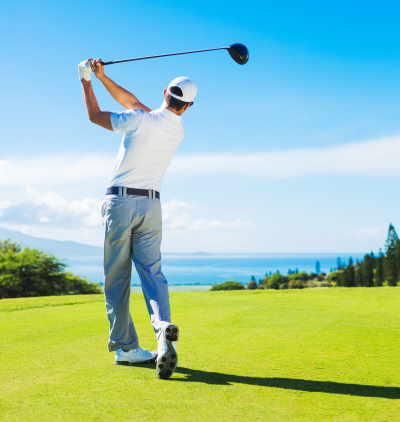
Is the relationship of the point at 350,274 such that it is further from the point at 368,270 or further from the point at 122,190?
the point at 122,190

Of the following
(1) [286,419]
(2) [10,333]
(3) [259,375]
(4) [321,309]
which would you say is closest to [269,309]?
(4) [321,309]

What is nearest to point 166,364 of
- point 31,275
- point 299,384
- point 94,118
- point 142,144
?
point 299,384

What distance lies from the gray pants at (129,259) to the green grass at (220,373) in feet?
1.16

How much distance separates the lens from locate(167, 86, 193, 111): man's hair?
16.1 ft

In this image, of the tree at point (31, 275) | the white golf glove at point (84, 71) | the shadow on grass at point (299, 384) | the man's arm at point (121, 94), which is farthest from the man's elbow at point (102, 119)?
the tree at point (31, 275)

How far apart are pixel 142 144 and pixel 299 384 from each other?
240cm

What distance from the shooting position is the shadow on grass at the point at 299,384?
3.68m

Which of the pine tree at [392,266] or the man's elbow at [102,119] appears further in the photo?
the pine tree at [392,266]

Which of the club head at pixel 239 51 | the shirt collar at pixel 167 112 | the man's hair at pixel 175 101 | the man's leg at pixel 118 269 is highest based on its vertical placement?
the club head at pixel 239 51

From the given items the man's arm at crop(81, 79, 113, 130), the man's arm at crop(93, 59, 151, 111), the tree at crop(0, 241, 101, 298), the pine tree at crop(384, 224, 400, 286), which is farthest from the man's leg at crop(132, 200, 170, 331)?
the pine tree at crop(384, 224, 400, 286)

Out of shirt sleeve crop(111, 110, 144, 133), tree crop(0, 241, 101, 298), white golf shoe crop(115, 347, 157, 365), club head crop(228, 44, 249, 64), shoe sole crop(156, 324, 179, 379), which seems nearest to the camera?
shoe sole crop(156, 324, 179, 379)

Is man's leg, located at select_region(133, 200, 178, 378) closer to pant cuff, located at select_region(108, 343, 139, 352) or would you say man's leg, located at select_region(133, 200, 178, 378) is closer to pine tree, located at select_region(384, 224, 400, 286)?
pant cuff, located at select_region(108, 343, 139, 352)

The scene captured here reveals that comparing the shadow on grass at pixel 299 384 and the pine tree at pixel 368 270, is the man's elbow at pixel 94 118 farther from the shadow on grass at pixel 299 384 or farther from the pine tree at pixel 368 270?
the pine tree at pixel 368 270

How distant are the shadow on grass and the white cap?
2390mm
